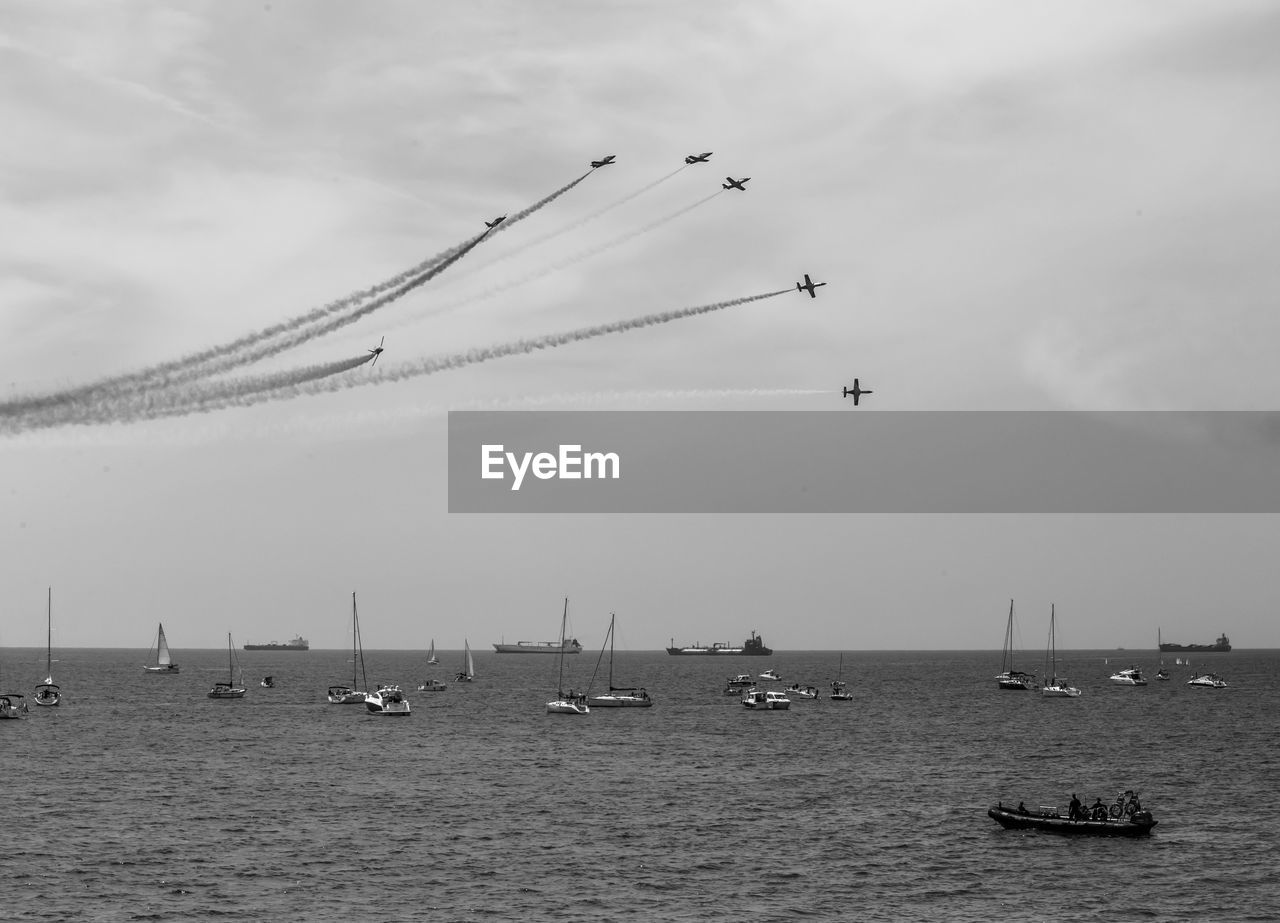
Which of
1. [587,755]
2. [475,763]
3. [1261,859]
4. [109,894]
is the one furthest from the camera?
[587,755]

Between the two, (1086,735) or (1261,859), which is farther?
(1086,735)

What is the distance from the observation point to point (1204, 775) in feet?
453

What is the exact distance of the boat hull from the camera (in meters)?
99.2

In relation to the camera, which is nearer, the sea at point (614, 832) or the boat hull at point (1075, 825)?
the sea at point (614, 832)

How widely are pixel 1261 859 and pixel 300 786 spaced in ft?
262

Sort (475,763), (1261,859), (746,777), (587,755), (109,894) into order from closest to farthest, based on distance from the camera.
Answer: (109,894) → (1261,859) → (746,777) → (475,763) → (587,755)

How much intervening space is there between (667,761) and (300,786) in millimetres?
41572

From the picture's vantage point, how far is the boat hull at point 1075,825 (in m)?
99.2

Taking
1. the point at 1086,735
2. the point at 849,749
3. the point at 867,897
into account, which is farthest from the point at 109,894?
the point at 1086,735

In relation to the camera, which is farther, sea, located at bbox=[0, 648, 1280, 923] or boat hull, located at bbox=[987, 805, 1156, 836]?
boat hull, located at bbox=[987, 805, 1156, 836]

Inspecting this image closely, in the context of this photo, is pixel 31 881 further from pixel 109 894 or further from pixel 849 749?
pixel 849 749

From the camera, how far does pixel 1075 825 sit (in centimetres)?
9994

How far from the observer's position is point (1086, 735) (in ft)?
602

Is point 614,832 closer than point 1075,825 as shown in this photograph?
No
